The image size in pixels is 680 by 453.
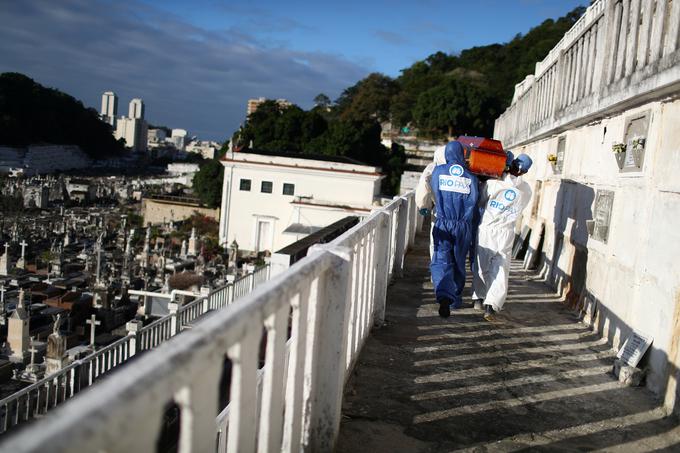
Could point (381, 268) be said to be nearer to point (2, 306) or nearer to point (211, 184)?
point (2, 306)

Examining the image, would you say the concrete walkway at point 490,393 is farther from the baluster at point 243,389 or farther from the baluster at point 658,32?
the baluster at point 658,32

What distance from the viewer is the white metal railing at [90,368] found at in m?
8.18

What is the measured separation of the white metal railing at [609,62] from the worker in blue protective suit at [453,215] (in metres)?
1.42

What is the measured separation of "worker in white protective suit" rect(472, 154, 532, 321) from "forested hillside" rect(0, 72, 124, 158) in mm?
92843

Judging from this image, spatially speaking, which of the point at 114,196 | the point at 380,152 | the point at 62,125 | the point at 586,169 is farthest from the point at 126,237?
the point at 62,125

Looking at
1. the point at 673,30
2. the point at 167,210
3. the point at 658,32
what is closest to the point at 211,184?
the point at 167,210

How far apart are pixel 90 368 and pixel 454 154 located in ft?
22.5

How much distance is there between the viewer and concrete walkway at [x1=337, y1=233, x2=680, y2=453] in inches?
120

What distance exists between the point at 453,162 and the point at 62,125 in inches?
4242

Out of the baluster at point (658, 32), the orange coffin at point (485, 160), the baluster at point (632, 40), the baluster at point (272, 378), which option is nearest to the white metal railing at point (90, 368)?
the orange coffin at point (485, 160)

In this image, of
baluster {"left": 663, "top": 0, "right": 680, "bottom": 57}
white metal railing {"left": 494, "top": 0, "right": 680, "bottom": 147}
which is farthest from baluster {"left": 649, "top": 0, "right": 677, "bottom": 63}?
baluster {"left": 663, "top": 0, "right": 680, "bottom": 57}

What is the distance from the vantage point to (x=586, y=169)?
Result: 638 centimetres

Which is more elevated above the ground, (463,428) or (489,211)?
(489,211)

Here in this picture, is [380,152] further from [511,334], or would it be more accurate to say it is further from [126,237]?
[511,334]
